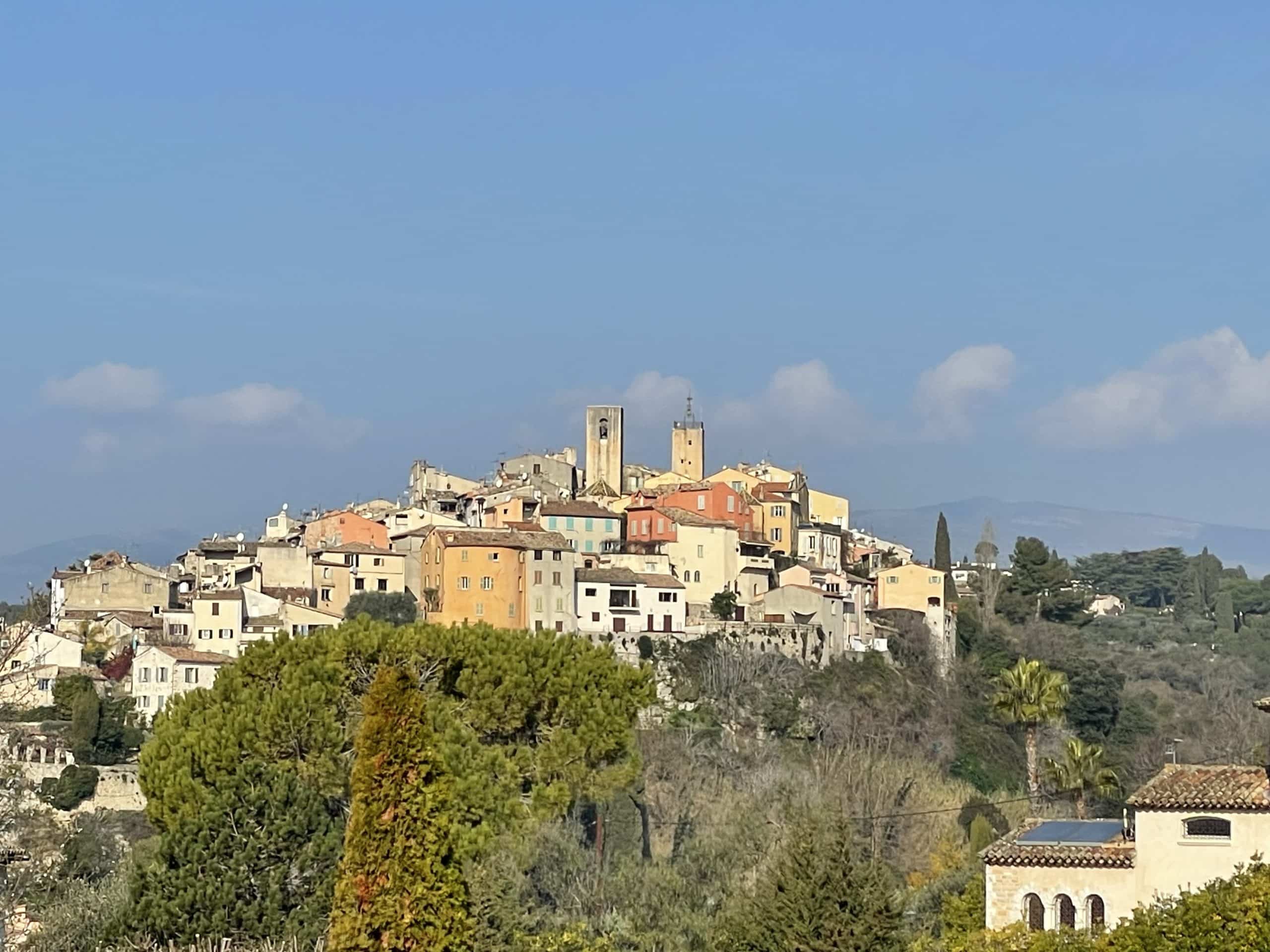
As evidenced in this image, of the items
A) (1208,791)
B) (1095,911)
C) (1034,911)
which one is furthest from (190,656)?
(1208,791)

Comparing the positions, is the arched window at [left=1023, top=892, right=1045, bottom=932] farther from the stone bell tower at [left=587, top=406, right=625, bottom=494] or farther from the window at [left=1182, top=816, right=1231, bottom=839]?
the stone bell tower at [left=587, top=406, right=625, bottom=494]

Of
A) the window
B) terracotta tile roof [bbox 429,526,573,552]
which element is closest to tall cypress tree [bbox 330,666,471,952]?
the window

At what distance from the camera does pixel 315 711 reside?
131 ft

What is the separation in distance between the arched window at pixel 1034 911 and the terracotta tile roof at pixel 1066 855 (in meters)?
0.43

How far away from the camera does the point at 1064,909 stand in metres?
30.3

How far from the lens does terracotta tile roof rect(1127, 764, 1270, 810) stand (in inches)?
1183

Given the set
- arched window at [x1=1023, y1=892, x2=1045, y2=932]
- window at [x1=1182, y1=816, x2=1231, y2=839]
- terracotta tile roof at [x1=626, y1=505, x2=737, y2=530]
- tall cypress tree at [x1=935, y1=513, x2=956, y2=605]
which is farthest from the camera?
tall cypress tree at [x1=935, y1=513, x2=956, y2=605]

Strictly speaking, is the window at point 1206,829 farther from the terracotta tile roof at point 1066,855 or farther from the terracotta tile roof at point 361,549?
the terracotta tile roof at point 361,549

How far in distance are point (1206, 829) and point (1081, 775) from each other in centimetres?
2160

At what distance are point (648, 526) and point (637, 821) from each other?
96.7ft

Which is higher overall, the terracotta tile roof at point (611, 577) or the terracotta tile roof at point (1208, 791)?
the terracotta tile roof at point (611, 577)

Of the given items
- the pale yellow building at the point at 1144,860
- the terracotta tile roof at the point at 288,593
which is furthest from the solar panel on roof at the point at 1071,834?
the terracotta tile roof at the point at 288,593

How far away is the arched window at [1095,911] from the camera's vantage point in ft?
98.9

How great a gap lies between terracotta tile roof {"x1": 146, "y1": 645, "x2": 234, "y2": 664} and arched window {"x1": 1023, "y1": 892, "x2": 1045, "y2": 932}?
42819mm
